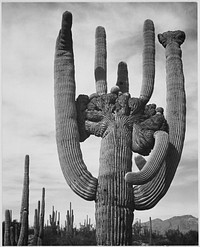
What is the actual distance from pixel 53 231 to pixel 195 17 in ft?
21.3

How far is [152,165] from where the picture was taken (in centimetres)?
629

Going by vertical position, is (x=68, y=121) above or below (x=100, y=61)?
below

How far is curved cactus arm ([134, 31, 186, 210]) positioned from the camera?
6.49 meters

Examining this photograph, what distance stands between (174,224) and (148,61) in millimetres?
4995

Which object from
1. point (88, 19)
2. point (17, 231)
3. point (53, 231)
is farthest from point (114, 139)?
point (53, 231)

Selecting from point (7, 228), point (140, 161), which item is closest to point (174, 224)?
point (7, 228)

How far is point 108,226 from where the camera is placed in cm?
626

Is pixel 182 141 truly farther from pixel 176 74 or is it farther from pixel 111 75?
pixel 111 75

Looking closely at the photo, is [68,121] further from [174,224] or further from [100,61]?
[174,224]

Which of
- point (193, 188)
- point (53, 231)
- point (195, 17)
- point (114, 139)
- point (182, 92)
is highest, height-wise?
point (195, 17)

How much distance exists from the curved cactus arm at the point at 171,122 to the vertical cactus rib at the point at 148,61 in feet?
0.68

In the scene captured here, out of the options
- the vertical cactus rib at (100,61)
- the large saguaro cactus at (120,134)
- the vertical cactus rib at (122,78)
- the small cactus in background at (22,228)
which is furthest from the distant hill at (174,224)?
the vertical cactus rib at (100,61)

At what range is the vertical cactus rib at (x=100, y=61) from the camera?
7.28 metres

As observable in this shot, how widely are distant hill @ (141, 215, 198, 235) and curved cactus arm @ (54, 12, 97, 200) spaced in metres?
2.29
